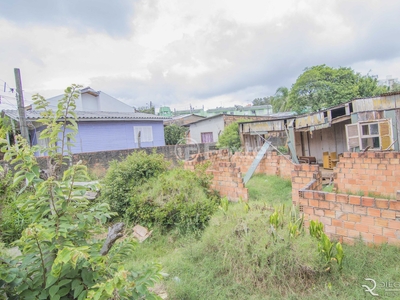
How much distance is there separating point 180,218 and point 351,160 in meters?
4.01

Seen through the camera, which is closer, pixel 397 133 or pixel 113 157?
pixel 397 133

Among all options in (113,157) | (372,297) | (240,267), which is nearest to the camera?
(372,297)

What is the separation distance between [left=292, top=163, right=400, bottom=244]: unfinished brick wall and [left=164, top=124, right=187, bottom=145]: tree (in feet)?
49.0

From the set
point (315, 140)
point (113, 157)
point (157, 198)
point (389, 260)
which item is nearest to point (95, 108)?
point (113, 157)

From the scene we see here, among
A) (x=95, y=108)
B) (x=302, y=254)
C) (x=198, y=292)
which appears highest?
(x=95, y=108)

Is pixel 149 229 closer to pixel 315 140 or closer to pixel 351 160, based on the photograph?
pixel 351 160

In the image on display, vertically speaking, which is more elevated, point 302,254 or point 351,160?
point 351,160

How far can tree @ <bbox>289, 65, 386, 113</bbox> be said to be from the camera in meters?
14.8

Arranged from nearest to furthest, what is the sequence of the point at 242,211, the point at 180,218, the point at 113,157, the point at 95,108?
the point at 242,211, the point at 180,218, the point at 113,157, the point at 95,108

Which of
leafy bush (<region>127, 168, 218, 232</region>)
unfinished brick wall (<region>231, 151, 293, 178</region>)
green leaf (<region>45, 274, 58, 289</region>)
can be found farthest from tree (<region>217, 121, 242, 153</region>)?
green leaf (<region>45, 274, 58, 289</region>)

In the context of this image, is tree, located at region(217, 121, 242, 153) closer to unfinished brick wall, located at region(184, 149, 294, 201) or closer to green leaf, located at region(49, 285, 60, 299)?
unfinished brick wall, located at region(184, 149, 294, 201)

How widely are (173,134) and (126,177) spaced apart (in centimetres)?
1296

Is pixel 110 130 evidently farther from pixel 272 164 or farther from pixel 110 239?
pixel 110 239

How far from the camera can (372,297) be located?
2.13m
